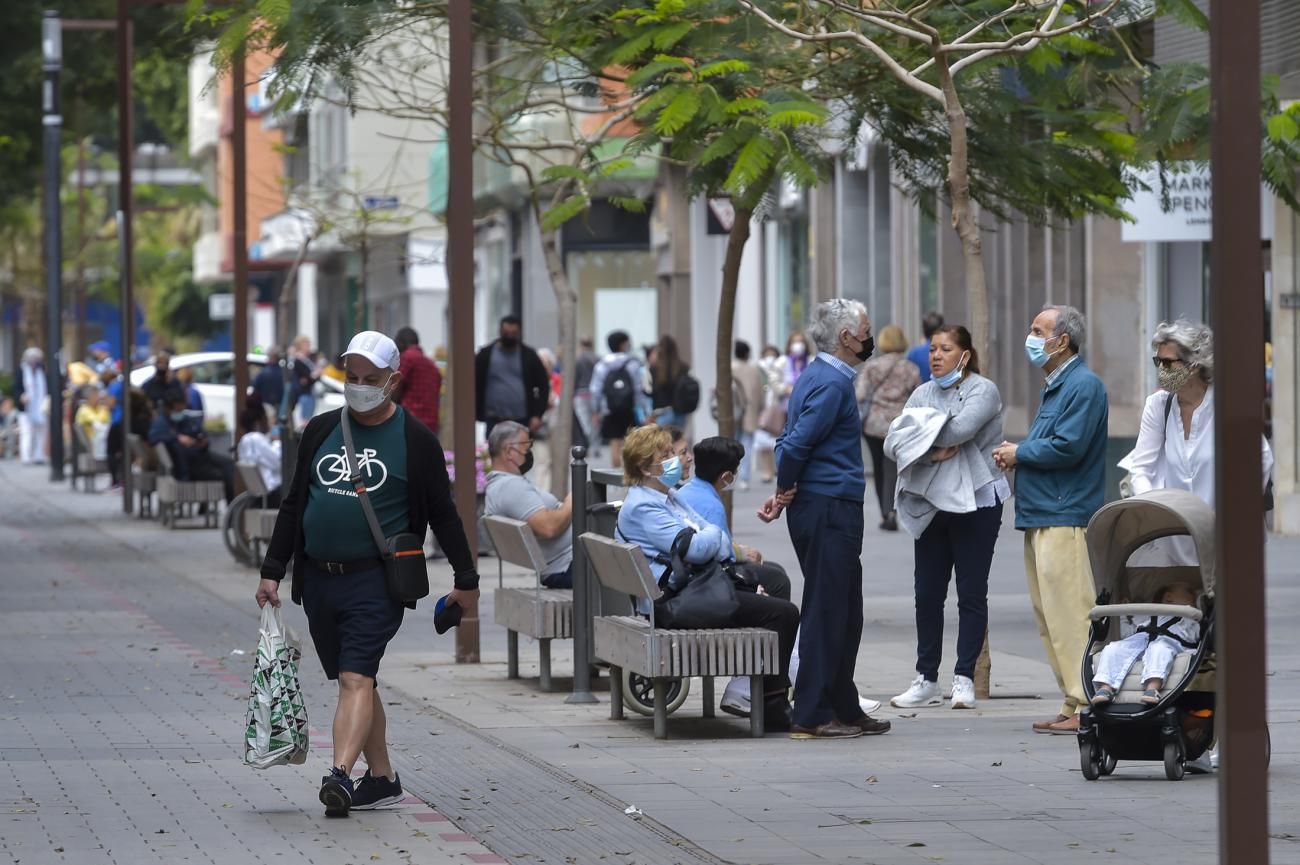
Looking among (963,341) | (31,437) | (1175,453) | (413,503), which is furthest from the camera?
(31,437)

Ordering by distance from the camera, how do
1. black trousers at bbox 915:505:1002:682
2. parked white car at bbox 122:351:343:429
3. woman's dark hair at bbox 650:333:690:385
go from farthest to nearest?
parked white car at bbox 122:351:343:429
woman's dark hair at bbox 650:333:690:385
black trousers at bbox 915:505:1002:682

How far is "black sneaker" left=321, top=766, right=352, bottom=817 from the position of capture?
8.48 meters

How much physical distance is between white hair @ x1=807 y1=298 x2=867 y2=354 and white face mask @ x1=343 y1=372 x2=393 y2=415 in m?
2.52

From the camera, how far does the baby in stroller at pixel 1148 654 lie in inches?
361

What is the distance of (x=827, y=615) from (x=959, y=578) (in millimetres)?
1140

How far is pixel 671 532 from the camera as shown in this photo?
35.2 feet

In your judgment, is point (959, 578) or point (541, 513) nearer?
point (959, 578)

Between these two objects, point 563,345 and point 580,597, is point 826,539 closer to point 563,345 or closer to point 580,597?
point 580,597

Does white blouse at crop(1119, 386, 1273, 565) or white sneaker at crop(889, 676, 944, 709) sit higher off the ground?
white blouse at crop(1119, 386, 1273, 565)

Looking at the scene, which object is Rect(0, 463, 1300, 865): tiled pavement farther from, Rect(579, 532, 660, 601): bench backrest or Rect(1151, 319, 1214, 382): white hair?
Rect(1151, 319, 1214, 382): white hair

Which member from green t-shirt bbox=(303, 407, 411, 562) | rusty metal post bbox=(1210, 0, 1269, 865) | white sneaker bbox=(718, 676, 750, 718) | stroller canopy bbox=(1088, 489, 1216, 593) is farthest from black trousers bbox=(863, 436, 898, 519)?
rusty metal post bbox=(1210, 0, 1269, 865)

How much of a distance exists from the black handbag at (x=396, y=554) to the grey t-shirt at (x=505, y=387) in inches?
519

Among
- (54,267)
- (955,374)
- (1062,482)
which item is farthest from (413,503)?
(54,267)

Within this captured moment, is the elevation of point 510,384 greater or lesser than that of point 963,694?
greater
